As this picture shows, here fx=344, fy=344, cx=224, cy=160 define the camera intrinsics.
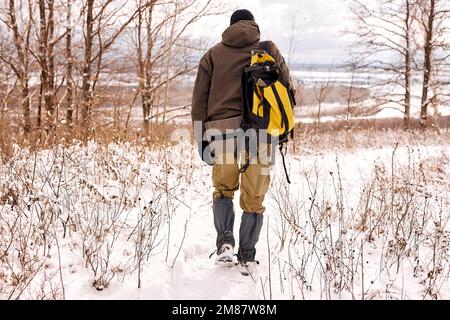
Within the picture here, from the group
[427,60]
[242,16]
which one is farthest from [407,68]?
[242,16]

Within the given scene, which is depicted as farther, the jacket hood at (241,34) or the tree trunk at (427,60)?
the tree trunk at (427,60)

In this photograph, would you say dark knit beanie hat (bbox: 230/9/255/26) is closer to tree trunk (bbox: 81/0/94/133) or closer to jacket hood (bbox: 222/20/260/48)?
jacket hood (bbox: 222/20/260/48)

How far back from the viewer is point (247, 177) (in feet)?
8.51

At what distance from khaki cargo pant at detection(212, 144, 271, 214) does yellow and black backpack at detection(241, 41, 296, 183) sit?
0.59ft

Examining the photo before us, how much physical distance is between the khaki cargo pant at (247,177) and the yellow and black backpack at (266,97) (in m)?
0.18

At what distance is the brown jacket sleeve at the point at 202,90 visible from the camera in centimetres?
Answer: 264

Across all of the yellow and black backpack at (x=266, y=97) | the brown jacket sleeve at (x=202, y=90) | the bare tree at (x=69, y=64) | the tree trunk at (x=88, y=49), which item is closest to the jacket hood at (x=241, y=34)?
the yellow and black backpack at (x=266, y=97)

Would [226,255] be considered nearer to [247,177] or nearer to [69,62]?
[247,177]

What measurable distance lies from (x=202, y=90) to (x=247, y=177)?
29.8 inches

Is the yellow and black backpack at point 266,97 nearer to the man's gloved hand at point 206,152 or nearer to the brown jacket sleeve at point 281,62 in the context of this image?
the brown jacket sleeve at point 281,62

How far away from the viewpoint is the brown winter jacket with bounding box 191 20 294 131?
2520 millimetres

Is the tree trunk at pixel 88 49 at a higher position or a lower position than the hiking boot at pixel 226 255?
higher
